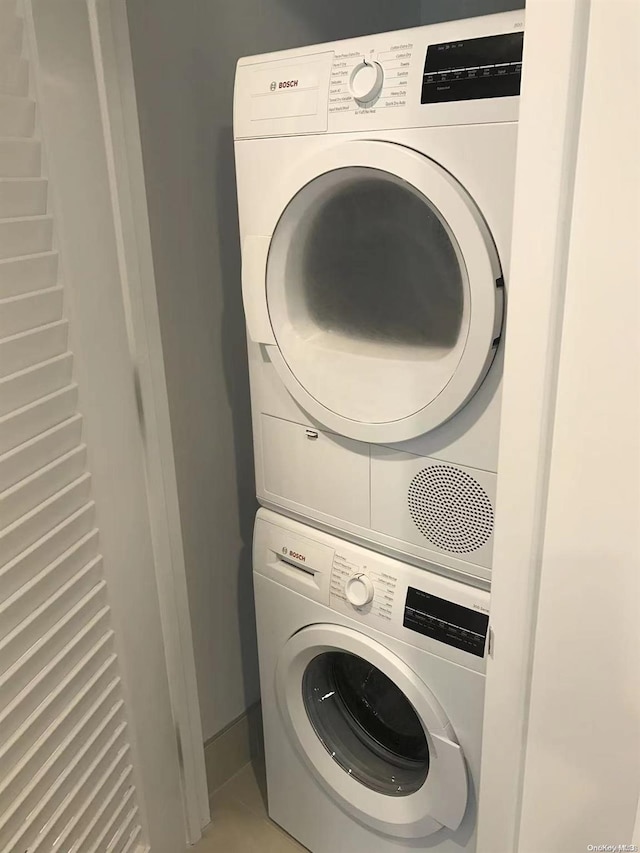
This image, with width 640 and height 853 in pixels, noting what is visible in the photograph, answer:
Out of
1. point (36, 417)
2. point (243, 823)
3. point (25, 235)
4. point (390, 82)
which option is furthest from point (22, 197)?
point (243, 823)

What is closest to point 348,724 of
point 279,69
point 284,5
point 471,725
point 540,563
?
point 471,725

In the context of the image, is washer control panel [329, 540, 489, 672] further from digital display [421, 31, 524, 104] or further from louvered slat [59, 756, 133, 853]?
digital display [421, 31, 524, 104]

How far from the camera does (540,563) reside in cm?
68

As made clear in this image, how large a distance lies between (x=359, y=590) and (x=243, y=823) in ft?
2.64

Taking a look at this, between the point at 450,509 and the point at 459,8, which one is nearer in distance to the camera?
the point at 450,509

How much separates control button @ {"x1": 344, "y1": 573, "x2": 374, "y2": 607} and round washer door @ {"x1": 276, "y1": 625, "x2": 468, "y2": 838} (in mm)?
72

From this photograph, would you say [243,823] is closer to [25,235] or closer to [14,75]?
[25,235]

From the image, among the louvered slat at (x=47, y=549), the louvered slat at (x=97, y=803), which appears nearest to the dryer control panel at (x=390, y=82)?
the louvered slat at (x=47, y=549)

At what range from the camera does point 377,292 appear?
1246mm

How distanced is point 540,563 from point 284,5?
135cm

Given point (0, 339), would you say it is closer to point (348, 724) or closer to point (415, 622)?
point (415, 622)

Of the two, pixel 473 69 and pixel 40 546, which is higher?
pixel 473 69

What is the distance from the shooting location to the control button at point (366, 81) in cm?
102

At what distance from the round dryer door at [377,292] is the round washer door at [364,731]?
1.45 ft
